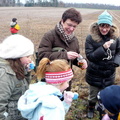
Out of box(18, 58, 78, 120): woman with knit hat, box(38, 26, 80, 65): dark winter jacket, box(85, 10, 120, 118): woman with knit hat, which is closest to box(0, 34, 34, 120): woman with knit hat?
box(18, 58, 78, 120): woman with knit hat

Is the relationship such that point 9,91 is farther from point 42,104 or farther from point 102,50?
point 102,50

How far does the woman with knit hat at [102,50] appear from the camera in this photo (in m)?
2.74

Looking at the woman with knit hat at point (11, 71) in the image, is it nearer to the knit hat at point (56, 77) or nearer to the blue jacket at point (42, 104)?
the blue jacket at point (42, 104)

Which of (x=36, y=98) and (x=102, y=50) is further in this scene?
(x=102, y=50)

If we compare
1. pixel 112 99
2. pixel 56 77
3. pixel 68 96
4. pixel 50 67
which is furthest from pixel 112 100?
pixel 50 67

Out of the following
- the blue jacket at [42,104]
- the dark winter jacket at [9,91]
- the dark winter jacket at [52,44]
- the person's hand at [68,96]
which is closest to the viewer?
the blue jacket at [42,104]

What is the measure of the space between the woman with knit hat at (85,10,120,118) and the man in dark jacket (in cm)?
41

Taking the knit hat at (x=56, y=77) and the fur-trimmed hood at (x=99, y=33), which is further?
the fur-trimmed hood at (x=99, y=33)

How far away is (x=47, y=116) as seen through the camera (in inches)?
58.9

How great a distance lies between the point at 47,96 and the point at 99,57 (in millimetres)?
1444

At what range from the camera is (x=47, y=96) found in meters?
1.61

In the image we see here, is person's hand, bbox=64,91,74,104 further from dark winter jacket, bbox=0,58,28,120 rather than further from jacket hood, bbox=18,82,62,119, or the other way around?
dark winter jacket, bbox=0,58,28,120

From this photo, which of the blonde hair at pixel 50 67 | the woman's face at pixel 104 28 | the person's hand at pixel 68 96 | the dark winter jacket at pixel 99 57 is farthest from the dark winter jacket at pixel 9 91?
the woman's face at pixel 104 28

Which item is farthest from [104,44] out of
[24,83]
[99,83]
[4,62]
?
[4,62]
